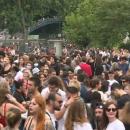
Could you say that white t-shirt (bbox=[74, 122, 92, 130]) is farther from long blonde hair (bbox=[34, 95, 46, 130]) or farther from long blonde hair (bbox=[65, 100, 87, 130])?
long blonde hair (bbox=[34, 95, 46, 130])

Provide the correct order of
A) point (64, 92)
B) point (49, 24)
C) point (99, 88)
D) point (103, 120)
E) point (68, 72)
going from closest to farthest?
point (103, 120) → point (64, 92) → point (99, 88) → point (68, 72) → point (49, 24)

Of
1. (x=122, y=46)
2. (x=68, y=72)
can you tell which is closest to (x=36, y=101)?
(x=68, y=72)

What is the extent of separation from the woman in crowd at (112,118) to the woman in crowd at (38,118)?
92 cm

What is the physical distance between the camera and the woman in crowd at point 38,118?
8.88 m

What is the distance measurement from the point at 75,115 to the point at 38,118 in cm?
54

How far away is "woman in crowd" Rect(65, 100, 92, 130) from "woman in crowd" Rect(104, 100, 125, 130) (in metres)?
0.39

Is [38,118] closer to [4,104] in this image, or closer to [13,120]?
[13,120]

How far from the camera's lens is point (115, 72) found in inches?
655

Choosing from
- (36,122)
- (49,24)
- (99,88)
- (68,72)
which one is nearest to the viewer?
(36,122)

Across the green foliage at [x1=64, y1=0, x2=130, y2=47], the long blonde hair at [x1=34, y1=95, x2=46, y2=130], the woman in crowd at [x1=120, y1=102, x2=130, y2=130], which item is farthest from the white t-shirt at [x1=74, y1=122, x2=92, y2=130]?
the green foliage at [x1=64, y1=0, x2=130, y2=47]

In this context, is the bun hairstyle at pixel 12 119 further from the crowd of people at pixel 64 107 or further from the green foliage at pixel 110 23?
the green foliage at pixel 110 23

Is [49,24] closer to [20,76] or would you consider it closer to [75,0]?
[75,0]

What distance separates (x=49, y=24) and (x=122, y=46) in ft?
154

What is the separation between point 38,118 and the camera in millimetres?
8938
